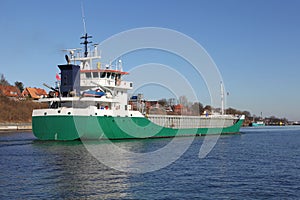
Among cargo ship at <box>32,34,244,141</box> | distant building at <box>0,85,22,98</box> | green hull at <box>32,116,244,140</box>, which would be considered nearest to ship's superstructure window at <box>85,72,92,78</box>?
cargo ship at <box>32,34,244,141</box>

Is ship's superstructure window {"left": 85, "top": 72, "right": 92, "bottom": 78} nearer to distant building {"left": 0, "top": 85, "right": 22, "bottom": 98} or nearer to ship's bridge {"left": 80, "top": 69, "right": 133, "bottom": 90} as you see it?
ship's bridge {"left": 80, "top": 69, "right": 133, "bottom": 90}

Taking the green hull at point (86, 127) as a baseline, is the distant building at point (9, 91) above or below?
above

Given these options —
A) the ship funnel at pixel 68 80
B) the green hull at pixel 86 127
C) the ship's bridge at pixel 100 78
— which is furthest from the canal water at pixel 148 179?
the ship's bridge at pixel 100 78

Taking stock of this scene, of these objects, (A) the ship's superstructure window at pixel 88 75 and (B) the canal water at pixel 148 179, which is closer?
(B) the canal water at pixel 148 179

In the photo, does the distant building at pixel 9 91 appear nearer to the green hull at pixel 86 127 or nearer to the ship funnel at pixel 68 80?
the ship funnel at pixel 68 80

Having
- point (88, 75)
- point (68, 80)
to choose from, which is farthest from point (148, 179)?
point (88, 75)

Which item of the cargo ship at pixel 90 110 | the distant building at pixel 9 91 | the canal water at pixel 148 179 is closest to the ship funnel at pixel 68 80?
the cargo ship at pixel 90 110

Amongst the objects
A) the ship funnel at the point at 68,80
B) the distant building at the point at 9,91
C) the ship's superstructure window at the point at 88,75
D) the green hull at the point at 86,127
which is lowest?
the green hull at the point at 86,127

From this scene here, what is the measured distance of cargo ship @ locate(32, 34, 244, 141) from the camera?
3559cm

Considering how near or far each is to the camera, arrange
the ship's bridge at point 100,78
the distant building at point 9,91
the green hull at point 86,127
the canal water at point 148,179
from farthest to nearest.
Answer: the distant building at point 9,91, the ship's bridge at point 100,78, the green hull at point 86,127, the canal water at point 148,179

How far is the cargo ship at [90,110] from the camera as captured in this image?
117 ft

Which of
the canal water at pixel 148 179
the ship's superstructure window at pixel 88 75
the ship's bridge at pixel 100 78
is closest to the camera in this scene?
the canal water at pixel 148 179

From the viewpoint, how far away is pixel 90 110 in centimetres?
3603

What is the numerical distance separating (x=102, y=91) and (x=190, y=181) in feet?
79.4
